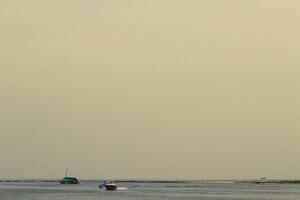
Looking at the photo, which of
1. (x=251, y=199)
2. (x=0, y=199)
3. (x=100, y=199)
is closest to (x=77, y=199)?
(x=100, y=199)

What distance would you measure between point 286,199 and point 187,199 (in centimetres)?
2341

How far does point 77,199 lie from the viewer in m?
158

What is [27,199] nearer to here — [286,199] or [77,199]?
[77,199]

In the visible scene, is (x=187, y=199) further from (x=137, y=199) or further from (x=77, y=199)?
(x=77, y=199)

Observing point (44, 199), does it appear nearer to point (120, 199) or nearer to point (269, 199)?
point (120, 199)

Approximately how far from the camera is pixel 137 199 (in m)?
163

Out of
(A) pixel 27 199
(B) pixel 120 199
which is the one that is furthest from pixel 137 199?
(A) pixel 27 199

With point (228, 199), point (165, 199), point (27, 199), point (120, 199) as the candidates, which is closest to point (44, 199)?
point (27, 199)

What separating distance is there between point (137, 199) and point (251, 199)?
26578 millimetres

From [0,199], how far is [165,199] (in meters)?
37.4

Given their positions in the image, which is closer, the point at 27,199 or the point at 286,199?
the point at 27,199

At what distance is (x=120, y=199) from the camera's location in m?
164

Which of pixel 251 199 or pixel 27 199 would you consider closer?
pixel 27 199

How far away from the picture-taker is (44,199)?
157375 mm
